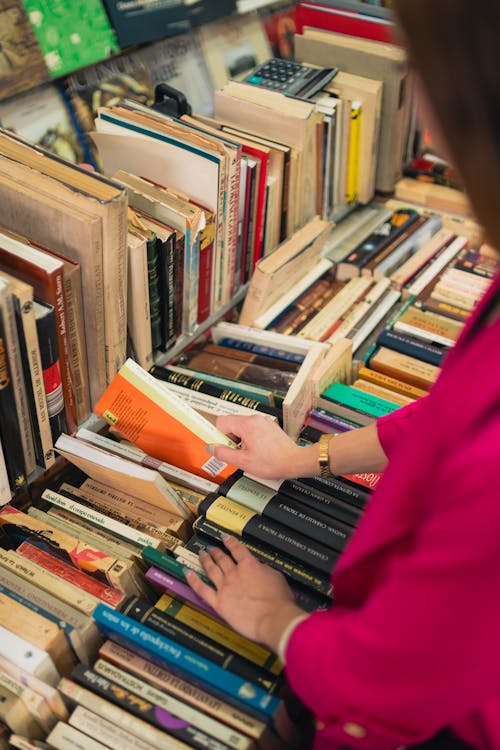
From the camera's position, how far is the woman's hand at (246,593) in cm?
91

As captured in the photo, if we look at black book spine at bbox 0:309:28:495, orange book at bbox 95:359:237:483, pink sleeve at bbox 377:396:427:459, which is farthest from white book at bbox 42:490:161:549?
pink sleeve at bbox 377:396:427:459

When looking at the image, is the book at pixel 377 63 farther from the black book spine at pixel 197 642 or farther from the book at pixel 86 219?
the black book spine at pixel 197 642

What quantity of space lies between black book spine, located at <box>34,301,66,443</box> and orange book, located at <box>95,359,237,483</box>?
0.08 meters

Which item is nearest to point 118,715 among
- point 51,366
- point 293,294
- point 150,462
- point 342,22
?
point 150,462

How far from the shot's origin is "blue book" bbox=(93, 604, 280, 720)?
3.17 ft

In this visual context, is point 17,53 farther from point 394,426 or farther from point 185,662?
point 185,662

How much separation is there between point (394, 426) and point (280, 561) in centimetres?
28

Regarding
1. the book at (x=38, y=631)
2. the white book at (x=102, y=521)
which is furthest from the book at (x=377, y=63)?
the book at (x=38, y=631)

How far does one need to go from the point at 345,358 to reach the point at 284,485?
0.47m

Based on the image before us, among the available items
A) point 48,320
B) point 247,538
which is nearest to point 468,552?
point 247,538

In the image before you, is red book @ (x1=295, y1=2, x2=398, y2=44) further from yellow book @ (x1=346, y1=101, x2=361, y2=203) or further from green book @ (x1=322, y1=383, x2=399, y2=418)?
green book @ (x1=322, y1=383, x2=399, y2=418)

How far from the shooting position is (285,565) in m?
1.12

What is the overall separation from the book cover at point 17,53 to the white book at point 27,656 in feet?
3.94

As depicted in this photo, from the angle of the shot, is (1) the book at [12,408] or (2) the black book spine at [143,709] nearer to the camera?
(2) the black book spine at [143,709]
